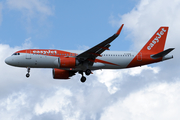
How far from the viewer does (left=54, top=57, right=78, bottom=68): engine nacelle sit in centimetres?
4206

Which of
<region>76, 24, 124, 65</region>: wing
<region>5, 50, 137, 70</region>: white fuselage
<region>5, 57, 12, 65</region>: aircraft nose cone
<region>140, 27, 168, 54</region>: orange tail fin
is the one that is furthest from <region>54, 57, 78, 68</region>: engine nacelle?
<region>140, 27, 168, 54</region>: orange tail fin

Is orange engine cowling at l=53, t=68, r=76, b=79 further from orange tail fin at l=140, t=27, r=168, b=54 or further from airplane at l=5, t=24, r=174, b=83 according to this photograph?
orange tail fin at l=140, t=27, r=168, b=54

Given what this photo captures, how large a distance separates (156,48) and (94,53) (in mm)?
10768

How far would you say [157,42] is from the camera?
48656mm

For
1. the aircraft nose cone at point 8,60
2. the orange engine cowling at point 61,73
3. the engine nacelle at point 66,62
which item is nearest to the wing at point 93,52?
the engine nacelle at point 66,62

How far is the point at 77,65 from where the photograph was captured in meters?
43.1

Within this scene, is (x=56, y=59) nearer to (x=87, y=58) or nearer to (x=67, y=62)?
(x=67, y=62)

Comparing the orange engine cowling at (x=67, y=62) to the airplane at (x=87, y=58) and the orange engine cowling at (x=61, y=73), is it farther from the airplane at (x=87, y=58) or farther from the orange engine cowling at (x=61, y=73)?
the orange engine cowling at (x=61, y=73)

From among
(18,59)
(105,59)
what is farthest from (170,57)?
(18,59)

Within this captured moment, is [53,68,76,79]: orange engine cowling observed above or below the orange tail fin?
below

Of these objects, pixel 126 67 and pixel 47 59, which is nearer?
pixel 47 59

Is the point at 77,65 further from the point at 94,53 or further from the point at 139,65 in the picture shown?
the point at 139,65

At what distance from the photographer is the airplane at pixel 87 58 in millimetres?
42500

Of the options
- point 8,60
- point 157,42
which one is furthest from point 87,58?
point 157,42
